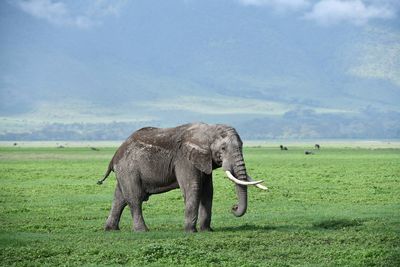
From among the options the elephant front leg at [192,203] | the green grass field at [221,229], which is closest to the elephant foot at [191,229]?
the elephant front leg at [192,203]

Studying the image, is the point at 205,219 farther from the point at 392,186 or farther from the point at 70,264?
the point at 392,186

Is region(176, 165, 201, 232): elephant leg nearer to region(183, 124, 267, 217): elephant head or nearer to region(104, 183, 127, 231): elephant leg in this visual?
region(183, 124, 267, 217): elephant head

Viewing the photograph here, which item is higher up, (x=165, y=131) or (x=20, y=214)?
(x=165, y=131)

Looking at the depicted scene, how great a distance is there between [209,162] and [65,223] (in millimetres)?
4698

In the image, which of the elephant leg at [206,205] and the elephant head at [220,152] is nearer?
the elephant head at [220,152]

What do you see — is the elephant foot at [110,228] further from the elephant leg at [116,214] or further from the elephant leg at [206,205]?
the elephant leg at [206,205]

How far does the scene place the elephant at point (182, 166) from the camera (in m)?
19.7

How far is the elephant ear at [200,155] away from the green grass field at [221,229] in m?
1.47

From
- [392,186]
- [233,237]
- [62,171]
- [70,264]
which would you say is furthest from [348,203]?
[62,171]

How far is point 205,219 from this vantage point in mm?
20266

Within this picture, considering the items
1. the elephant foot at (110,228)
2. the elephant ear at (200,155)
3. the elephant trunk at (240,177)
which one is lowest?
the elephant foot at (110,228)

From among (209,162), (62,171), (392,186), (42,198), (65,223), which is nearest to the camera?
(209,162)

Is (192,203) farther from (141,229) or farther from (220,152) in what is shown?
(141,229)

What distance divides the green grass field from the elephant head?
1.01m
